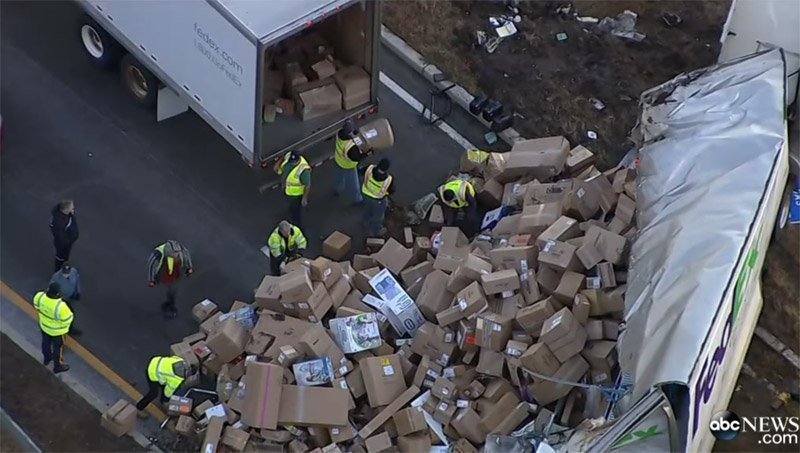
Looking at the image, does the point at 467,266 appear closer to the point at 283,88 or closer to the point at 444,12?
the point at 283,88

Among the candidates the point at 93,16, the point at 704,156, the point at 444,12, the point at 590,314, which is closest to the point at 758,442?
the point at 590,314

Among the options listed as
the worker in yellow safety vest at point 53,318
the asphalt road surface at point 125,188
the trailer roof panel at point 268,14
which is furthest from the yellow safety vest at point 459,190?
the worker in yellow safety vest at point 53,318

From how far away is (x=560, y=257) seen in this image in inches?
466

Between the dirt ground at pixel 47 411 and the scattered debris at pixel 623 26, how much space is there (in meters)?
9.26

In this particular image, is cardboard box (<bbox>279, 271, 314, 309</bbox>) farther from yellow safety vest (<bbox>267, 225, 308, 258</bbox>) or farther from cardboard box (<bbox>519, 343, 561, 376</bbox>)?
cardboard box (<bbox>519, 343, 561, 376</bbox>)

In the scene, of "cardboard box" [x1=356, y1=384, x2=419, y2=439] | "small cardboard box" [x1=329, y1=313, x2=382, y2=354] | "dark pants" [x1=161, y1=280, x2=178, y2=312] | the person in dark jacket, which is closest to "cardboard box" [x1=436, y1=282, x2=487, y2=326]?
"small cardboard box" [x1=329, y1=313, x2=382, y2=354]

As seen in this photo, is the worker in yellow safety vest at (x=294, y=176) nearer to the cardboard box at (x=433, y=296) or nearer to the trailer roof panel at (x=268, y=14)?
the trailer roof panel at (x=268, y=14)

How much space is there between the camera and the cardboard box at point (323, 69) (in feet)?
47.2

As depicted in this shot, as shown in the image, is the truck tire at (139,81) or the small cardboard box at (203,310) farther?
the truck tire at (139,81)

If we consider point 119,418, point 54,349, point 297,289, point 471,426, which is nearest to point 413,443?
point 471,426

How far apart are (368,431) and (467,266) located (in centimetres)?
208

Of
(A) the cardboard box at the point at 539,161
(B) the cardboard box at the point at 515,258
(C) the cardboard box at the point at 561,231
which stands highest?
(C) the cardboard box at the point at 561,231

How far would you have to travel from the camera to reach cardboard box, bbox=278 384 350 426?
11227 millimetres

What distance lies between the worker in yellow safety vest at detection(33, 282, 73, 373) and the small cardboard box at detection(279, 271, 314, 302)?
2230 millimetres
